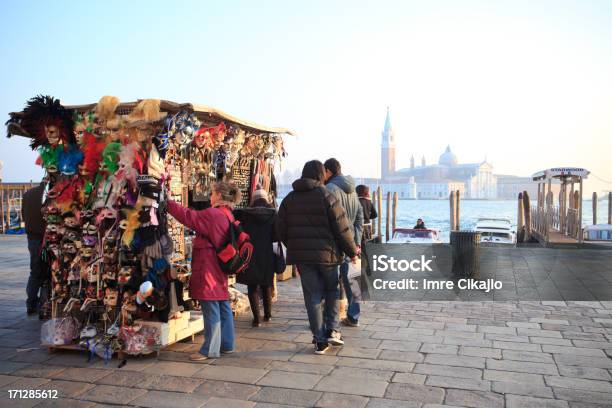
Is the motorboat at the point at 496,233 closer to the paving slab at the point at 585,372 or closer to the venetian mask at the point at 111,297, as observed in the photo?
the paving slab at the point at 585,372

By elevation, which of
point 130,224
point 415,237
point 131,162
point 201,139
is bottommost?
point 415,237

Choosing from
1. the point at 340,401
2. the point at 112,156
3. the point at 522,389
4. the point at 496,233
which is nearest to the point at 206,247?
the point at 112,156

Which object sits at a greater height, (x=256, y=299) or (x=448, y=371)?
(x=256, y=299)

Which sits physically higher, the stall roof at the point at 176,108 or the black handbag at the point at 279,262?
the stall roof at the point at 176,108

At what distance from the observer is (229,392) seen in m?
4.34

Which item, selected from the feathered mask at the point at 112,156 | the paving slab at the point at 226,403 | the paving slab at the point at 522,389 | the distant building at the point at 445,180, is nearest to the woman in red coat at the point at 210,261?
the feathered mask at the point at 112,156

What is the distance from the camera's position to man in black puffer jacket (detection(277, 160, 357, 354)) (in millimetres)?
5348

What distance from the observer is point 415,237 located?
17.0 metres

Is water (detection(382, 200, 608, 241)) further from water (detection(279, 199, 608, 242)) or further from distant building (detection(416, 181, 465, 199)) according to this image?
distant building (detection(416, 181, 465, 199))

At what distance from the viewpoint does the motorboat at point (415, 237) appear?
16.6 meters

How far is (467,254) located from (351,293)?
4990mm

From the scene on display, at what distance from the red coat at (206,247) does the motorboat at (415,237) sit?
11610mm

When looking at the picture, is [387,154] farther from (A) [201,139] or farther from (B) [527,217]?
(A) [201,139]

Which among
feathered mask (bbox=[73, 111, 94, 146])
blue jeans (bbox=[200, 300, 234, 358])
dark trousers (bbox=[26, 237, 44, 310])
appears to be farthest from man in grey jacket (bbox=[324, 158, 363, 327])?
dark trousers (bbox=[26, 237, 44, 310])
